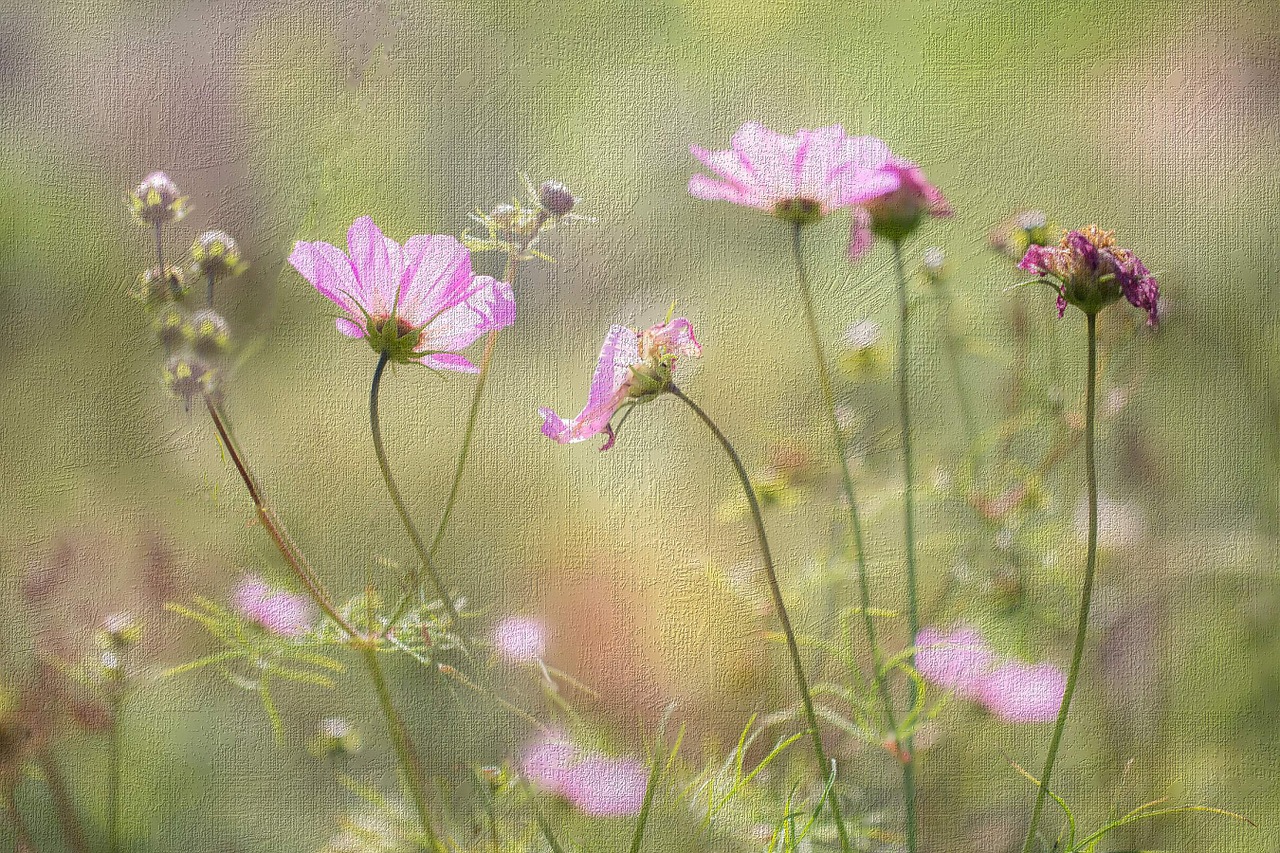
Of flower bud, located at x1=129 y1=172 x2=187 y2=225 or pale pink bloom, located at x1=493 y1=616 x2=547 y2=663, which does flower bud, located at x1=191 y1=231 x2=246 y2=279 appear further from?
pale pink bloom, located at x1=493 y1=616 x2=547 y2=663

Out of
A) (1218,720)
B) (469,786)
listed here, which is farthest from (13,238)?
(1218,720)

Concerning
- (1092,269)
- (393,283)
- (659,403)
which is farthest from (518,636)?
(1092,269)

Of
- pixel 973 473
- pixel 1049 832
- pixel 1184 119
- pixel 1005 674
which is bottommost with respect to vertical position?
pixel 1049 832

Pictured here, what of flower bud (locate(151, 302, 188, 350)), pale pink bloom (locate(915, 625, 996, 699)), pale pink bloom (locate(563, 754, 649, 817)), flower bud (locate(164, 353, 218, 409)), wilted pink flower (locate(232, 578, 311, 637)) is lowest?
pale pink bloom (locate(563, 754, 649, 817))

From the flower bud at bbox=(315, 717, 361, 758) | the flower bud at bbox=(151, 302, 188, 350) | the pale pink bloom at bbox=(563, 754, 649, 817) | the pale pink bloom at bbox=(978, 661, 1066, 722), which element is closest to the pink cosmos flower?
the pale pink bloom at bbox=(563, 754, 649, 817)

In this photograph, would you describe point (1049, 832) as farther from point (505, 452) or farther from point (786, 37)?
point (786, 37)

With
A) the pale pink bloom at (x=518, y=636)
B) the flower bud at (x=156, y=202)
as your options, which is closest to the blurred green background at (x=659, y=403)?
the pale pink bloom at (x=518, y=636)
